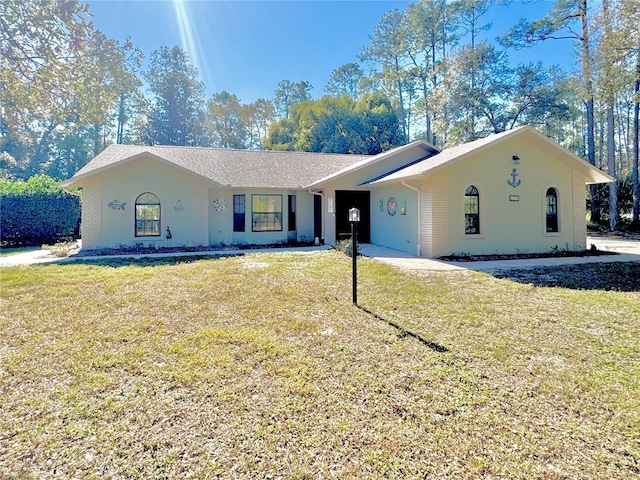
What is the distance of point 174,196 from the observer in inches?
550

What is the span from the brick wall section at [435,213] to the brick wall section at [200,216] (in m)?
8.28

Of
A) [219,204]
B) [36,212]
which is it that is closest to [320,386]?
[219,204]

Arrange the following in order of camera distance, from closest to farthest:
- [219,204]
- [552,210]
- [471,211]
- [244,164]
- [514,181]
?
[471,211], [514,181], [552,210], [219,204], [244,164]

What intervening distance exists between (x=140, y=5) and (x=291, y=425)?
8981 mm

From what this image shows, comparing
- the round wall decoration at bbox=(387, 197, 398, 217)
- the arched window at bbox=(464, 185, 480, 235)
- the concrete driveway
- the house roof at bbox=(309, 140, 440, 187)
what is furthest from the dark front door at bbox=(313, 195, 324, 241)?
the arched window at bbox=(464, 185, 480, 235)

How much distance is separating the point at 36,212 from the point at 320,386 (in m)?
17.4

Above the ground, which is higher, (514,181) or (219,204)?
(514,181)

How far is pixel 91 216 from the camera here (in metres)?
13.3

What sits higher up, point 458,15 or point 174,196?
point 458,15

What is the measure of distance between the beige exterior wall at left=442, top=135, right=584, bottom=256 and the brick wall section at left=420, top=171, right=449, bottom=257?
0.14m

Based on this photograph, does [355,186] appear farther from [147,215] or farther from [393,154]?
[147,215]

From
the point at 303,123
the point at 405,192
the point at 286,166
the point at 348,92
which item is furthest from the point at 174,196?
the point at 348,92

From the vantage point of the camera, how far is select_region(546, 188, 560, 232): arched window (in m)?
12.6

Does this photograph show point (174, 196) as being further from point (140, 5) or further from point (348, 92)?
point (348, 92)
